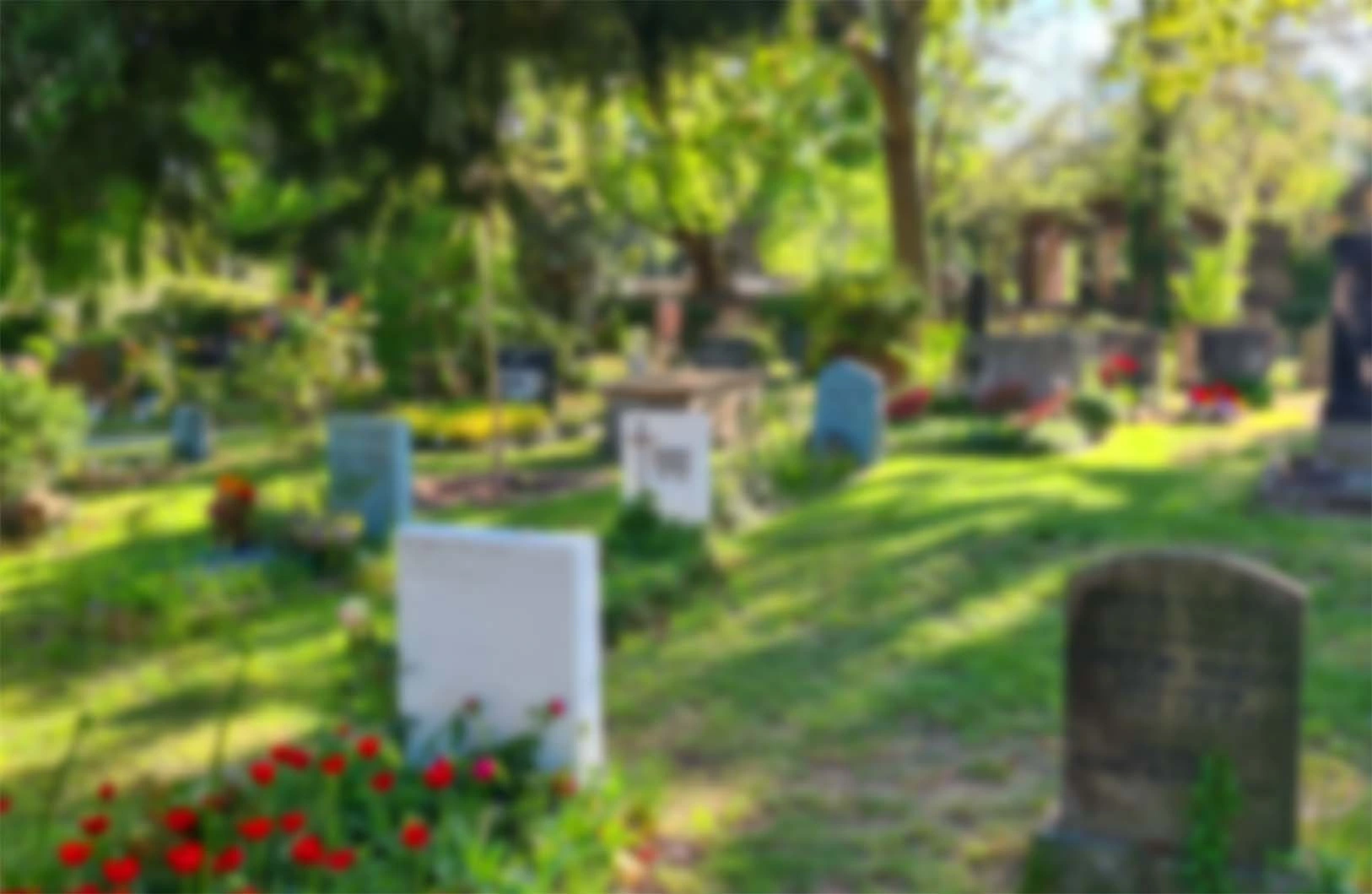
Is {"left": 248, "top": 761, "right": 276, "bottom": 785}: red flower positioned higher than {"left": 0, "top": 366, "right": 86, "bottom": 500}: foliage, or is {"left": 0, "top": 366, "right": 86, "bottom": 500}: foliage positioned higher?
{"left": 0, "top": 366, "right": 86, "bottom": 500}: foliage

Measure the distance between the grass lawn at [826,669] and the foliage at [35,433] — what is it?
1.98 feet

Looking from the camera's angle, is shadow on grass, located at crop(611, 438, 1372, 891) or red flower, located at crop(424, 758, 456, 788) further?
shadow on grass, located at crop(611, 438, 1372, 891)

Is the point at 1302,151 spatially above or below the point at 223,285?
above

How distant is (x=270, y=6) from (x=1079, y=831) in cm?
324

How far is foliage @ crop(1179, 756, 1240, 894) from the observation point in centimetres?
375

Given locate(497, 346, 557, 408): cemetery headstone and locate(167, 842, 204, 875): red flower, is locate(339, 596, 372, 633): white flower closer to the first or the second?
locate(167, 842, 204, 875): red flower

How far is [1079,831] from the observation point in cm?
409

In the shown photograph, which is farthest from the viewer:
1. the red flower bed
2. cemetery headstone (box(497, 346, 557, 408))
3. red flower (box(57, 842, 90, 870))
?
cemetery headstone (box(497, 346, 557, 408))

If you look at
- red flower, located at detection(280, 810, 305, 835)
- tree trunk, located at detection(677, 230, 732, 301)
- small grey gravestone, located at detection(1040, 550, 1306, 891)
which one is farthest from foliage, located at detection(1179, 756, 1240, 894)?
tree trunk, located at detection(677, 230, 732, 301)

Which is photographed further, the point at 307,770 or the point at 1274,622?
the point at 307,770

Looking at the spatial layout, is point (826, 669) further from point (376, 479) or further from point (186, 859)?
point (376, 479)

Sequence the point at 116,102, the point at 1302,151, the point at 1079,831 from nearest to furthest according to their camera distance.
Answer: the point at 116,102, the point at 1079,831, the point at 1302,151

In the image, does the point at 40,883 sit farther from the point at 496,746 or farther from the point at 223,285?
the point at 223,285

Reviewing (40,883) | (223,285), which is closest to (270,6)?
(40,883)
